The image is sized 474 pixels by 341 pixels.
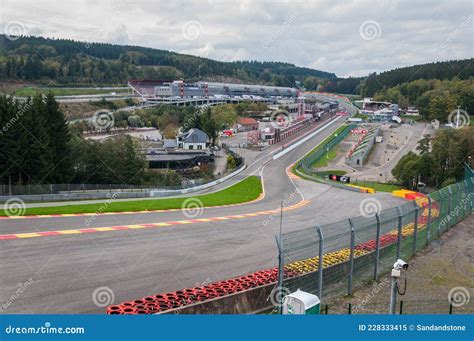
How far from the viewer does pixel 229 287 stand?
37.8 feet

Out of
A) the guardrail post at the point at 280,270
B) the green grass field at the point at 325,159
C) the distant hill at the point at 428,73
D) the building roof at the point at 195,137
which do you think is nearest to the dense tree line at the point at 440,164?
the green grass field at the point at 325,159

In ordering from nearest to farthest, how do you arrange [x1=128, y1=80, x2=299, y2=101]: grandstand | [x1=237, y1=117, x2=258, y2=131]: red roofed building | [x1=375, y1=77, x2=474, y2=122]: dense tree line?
[x1=375, y1=77, x2=474, y2=122]: dense tree line → [x1=237, y1=117, x2=258, y2=131]: red roofed building → [x1=128, y1=80, x2=299, y2=101]: grandstand

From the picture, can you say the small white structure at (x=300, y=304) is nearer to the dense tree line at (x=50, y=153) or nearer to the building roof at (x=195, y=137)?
the dense tree line at (x=50, y=153)

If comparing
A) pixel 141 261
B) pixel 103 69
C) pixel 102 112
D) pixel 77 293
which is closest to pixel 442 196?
pixel 141 261
